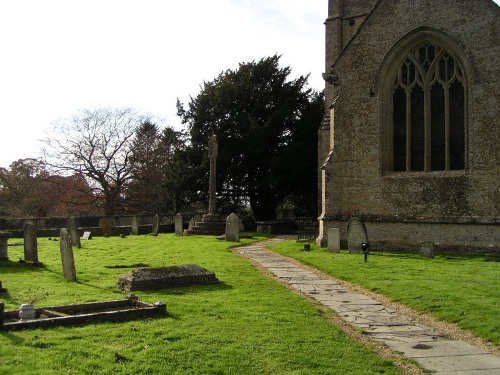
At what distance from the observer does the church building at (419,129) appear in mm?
16984

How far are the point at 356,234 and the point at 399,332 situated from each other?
9.79 meters

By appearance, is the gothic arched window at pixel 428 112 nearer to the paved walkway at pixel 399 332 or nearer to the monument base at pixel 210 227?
the paved walkway at pixel 399 332

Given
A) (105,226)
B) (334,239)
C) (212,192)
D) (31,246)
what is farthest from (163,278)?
(212,192)

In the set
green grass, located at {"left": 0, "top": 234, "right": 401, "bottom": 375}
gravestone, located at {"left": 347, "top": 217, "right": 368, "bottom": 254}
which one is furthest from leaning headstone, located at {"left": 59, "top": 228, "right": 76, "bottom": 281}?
gravestone, located at {"left": 347, "top": 217, "right": 368, "bottom": 254}

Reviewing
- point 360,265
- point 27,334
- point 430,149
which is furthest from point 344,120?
point 27,334

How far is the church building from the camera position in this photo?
1698 centimetres

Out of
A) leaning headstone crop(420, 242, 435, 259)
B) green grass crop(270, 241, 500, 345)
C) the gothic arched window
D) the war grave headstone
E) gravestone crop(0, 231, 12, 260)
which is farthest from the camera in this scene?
the gothic arched window

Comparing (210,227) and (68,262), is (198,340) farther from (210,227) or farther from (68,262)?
(210,227)

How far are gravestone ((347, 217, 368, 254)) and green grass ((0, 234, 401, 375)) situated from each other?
24.0 feet

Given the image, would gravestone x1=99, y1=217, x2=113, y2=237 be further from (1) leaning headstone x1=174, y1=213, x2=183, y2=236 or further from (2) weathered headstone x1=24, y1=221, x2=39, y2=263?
(2) weathered headstone x1=24, y1=221, x2=39, y2=263

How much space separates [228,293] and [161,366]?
172 inches

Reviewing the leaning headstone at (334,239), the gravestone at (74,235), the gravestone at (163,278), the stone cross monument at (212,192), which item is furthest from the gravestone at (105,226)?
the gravestone at (163,278)

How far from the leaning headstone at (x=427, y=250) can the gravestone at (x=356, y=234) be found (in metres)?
1.82

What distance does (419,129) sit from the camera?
1880 centimetres
